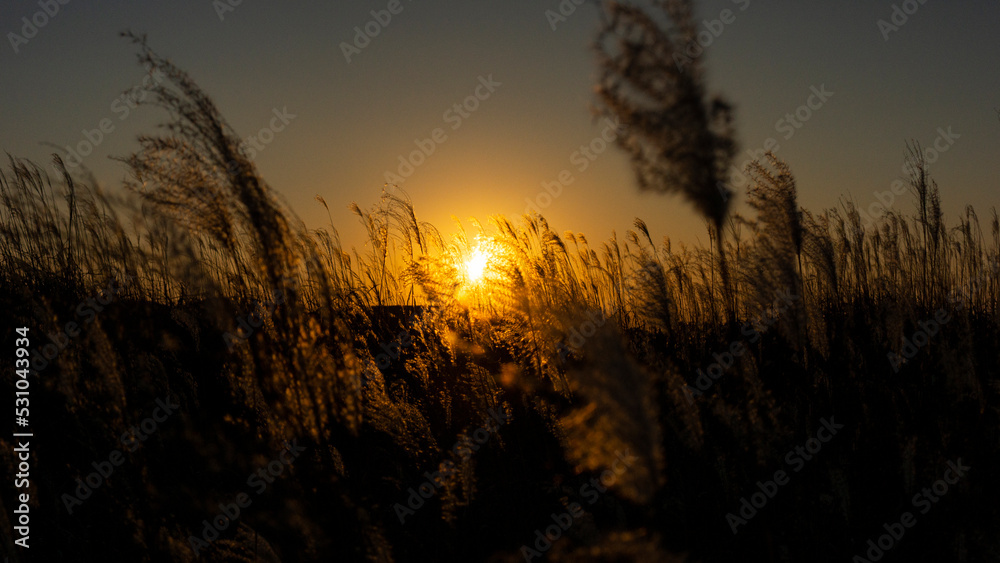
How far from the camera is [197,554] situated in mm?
1909

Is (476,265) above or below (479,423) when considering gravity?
above

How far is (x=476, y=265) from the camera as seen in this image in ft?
10.7

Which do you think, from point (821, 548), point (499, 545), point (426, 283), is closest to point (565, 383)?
point (426, 283)

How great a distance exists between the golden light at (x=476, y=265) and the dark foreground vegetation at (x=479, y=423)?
2.0 inches

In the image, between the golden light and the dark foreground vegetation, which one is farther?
the golden light

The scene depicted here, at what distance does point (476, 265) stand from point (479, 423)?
81 centimetres

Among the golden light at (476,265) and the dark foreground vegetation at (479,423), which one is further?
the golden light at (476,265)

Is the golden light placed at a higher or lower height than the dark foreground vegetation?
higher

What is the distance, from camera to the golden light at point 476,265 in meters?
3.16

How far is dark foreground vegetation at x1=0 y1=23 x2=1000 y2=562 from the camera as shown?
67.3 inches

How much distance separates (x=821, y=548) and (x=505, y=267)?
1.64 m

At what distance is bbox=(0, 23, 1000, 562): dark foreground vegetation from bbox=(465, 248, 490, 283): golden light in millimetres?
52

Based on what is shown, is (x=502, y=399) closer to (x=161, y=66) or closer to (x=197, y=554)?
(x=197, y=554)

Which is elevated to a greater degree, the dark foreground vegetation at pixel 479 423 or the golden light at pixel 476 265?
the golden light at pixel 476 265
